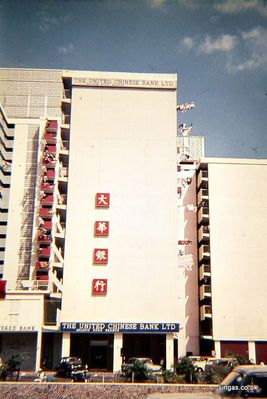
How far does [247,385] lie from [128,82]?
4411 centimetres

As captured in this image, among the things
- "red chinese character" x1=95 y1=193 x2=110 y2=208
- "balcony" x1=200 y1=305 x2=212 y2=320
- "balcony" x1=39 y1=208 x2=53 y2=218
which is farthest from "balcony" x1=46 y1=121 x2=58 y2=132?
"balcony" x1=200 y1=305 x2=212 y2=320

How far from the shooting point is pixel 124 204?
1932 inches

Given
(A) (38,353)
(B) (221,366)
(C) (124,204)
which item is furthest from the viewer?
(C) (124,204)

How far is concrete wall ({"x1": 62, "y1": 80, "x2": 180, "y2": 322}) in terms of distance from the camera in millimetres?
46531

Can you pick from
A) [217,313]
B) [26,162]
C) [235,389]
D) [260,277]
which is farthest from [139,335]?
[235,389]

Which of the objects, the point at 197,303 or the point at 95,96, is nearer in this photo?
the point at 95,96

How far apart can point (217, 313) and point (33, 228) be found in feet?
80.4

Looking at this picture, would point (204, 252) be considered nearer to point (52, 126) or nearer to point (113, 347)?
point (113, 347)

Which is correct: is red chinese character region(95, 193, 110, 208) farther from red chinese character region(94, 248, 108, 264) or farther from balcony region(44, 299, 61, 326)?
balcony region(44, 299, 61, 326)

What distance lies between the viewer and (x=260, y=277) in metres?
53.5

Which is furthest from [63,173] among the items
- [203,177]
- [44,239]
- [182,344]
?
[182,344]

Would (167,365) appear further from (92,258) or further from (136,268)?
(92,258)

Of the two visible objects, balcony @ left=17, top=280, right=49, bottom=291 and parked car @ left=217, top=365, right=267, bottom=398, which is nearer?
parked car @ left=217, top=365, right=267, bottom=398

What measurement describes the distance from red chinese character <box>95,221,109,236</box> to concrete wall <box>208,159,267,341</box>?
14.8 metres
